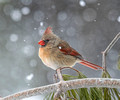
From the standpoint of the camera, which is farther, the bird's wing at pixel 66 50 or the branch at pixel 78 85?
the bird's wing at pixel 66 50

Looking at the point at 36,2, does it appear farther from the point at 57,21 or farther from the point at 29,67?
the point at 29,67

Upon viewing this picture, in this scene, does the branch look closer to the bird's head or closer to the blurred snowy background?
the bird's head

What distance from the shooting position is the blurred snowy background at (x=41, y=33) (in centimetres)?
341

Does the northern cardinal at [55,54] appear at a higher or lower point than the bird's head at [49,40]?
lower

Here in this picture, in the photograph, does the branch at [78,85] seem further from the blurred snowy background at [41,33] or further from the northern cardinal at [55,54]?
the blurred snowy background at [41,33]

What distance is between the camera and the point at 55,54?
4.98 ft

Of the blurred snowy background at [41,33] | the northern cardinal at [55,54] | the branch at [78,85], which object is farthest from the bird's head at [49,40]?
the blurred snowy background at [41,33]

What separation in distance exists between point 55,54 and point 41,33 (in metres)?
1.97

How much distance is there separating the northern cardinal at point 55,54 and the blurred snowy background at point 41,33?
173 cm

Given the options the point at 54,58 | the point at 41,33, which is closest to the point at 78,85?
the point at 54,58

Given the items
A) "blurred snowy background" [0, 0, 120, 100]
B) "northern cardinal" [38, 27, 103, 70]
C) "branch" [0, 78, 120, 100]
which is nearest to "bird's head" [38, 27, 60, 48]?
"northern cardinal" [38, 27, 103, 70]

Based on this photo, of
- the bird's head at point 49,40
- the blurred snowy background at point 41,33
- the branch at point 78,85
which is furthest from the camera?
the blurred snowy background at point 41,33

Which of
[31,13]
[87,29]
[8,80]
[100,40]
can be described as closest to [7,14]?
[31,13]

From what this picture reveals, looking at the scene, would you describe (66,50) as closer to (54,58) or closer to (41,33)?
(54,58)
